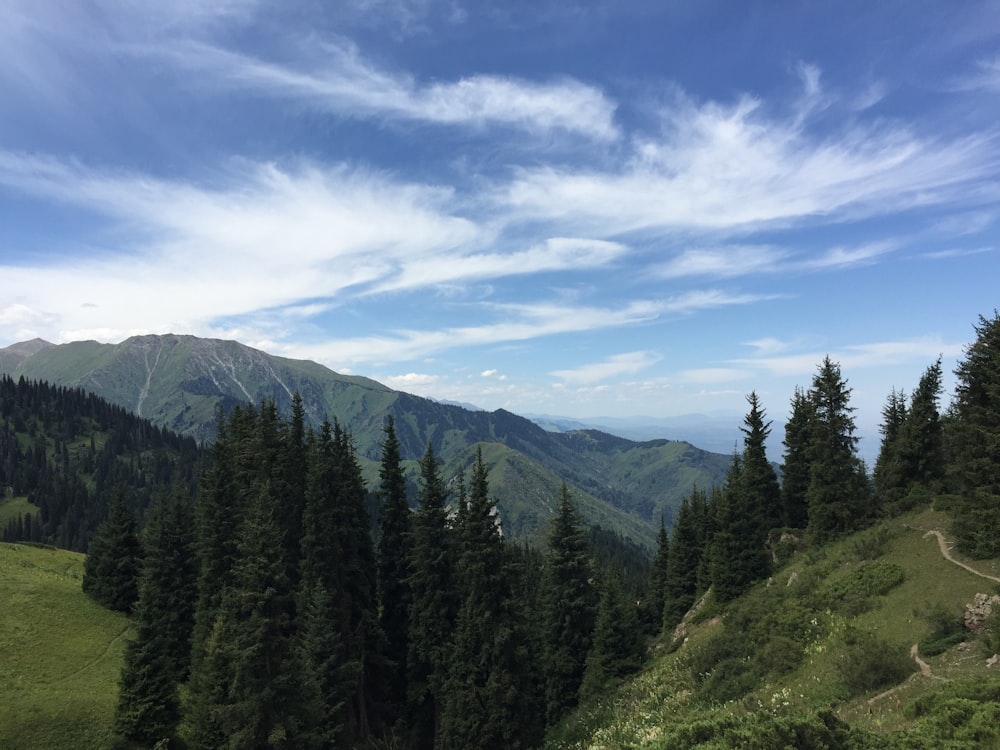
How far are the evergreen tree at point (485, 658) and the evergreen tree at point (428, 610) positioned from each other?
1.86 meters

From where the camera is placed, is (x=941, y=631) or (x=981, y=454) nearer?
(x=941, y=631)

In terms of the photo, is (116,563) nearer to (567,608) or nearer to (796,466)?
(567,608)

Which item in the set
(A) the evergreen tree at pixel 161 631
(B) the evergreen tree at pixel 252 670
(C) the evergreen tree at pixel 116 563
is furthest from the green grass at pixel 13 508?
(B) the evergreen tree at pixel 252 670

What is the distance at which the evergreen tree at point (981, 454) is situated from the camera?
29.2m

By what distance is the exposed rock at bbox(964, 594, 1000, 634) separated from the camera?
21562 millimetres

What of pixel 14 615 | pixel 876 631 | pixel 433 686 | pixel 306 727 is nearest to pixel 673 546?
pixel 433 686

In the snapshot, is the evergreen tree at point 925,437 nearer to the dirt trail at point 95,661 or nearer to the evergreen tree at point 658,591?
the evergreen tree at point 658,591

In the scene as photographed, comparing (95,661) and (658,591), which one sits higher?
(95,661)

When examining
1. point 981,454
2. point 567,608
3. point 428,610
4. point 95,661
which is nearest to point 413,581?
point 428,610

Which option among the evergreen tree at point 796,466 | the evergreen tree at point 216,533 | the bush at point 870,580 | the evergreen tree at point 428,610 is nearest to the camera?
the bush at point 870,580

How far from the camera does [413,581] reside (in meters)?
42.8

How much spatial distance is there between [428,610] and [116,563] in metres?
33.7

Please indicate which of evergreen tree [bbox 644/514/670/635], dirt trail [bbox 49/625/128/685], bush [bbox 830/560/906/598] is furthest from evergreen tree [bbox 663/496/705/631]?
dirt trail [bbox 49/625/128/685]

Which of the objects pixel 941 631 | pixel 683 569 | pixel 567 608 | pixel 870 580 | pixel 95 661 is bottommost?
pixel 95 661
